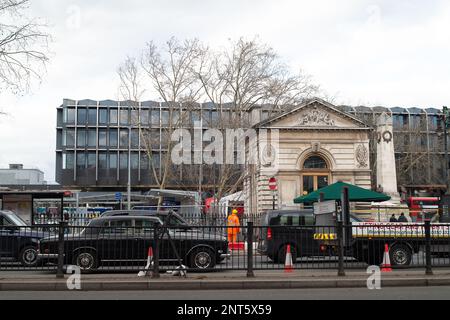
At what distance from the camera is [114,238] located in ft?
48.2

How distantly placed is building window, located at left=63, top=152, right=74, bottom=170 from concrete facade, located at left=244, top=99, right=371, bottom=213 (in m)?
44.5

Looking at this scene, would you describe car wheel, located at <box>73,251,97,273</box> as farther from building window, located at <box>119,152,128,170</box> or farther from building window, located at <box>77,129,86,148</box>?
building window, located at <box>77,129,86,148</box>

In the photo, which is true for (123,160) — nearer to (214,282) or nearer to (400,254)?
(400,254)

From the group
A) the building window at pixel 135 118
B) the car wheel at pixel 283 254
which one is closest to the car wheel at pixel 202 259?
the car wheel at pixel 283 254

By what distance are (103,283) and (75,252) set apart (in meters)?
2.65

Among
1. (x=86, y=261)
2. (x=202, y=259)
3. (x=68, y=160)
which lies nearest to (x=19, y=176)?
(x=68, y=160)

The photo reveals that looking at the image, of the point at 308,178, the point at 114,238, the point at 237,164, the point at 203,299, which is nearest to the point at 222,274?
the point at 114,238

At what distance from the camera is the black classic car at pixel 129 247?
1462cm

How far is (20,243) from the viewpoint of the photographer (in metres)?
15.8

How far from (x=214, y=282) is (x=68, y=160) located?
239 feet

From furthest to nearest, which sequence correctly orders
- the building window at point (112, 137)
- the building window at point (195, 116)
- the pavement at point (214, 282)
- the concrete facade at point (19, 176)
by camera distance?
1. the concrete facade at point (19, 176)
2. the building window at point (112, 137)
3. the building window at point (195, 116)
4. the pavement at point (214, 282)

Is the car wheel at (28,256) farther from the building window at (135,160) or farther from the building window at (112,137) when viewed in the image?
the building window at (112,137)

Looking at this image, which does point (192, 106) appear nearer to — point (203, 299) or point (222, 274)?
point (222, 274)

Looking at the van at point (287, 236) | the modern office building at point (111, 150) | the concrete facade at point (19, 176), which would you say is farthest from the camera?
the concrete facade at point (19, 176)
